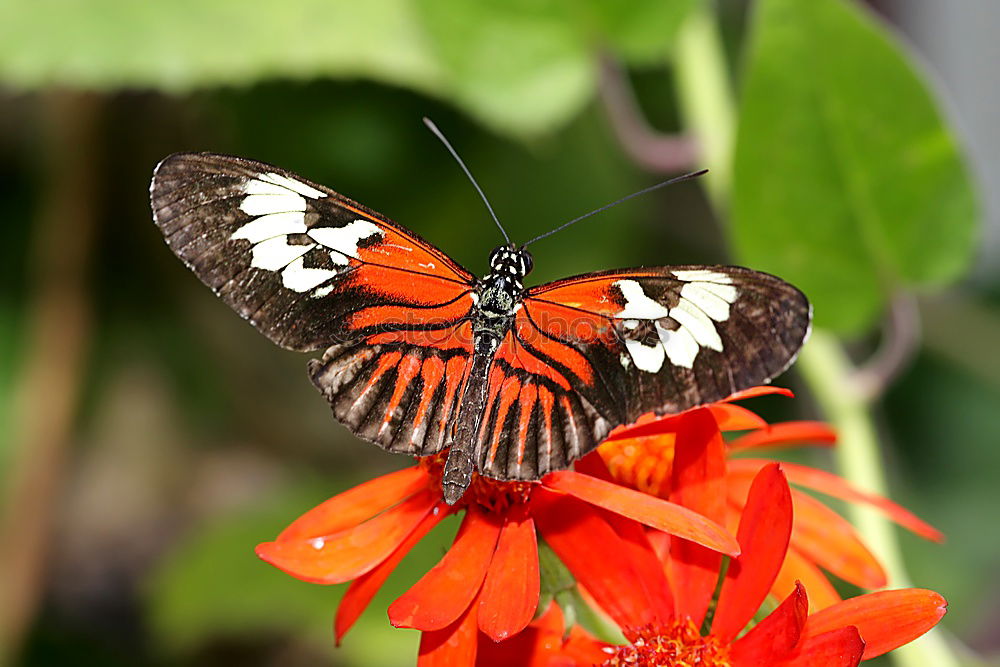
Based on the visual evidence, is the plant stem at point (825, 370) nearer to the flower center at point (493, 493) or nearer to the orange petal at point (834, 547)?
the orange petal at point (834, 547)

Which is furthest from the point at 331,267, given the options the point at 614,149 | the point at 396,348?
the point at 614,149

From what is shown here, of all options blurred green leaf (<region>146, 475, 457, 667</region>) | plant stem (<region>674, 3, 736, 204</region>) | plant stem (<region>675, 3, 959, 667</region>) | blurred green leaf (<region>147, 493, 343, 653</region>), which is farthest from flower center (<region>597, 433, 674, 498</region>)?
blurred green leaf (<region>147, 493, 343, 653</region>)

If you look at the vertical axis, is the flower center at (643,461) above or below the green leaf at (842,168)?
below

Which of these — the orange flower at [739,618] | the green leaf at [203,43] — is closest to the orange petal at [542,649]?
the orange flower at [739,618]

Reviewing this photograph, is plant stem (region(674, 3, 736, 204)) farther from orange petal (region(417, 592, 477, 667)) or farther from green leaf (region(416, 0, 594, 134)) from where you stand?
orange petal (region(417, 592, 477, 667))

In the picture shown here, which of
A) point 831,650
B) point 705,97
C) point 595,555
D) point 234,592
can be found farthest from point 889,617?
point 234,592

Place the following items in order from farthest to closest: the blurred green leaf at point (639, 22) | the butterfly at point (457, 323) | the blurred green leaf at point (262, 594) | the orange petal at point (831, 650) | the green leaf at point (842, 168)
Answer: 1. the blurred green leaf at point (262, 594)
2. the blurred green leaf at point (639, 22)
3. the green leaf at point (842, 168)
4. the butterfly at point (457, 323)
5. the orange petal at point (831, 650)

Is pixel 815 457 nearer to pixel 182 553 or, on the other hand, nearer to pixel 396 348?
pixel 182 553
